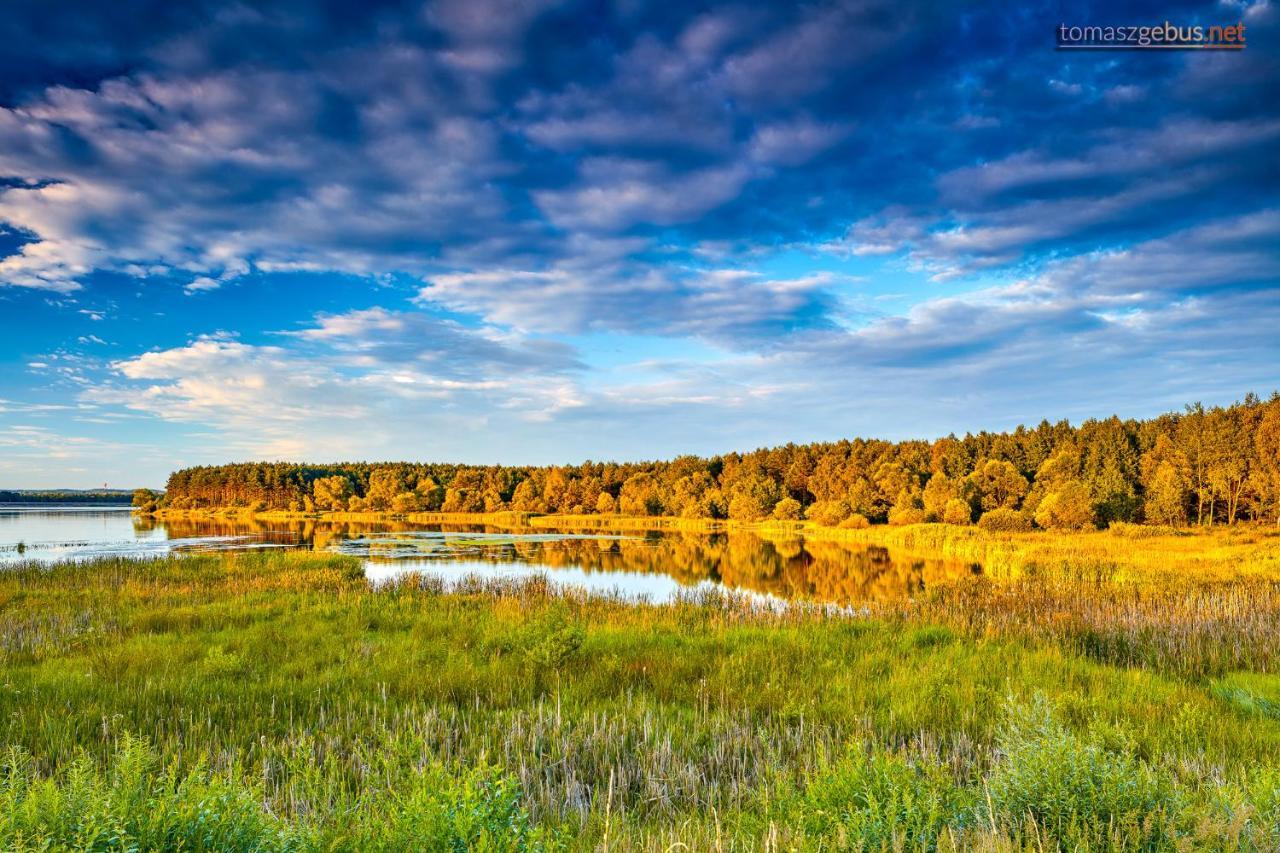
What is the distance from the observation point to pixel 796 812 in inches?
210

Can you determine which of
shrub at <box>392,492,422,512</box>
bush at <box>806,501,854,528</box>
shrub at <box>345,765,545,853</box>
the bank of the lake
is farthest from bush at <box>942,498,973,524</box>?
shrub at <box>392,492,422,512</box>

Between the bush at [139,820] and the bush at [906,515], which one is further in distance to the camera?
the bush at [906,515]

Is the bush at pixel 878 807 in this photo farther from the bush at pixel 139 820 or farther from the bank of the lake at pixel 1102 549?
the bank of the lake at pixel 1102 549

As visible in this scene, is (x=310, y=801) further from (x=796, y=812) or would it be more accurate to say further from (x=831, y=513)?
(x=831, y=513)

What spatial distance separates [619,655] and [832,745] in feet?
19.0

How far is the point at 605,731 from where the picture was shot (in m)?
8.49

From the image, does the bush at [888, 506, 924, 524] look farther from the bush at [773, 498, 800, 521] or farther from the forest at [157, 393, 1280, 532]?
the bush at [773, 498, 800, 521]

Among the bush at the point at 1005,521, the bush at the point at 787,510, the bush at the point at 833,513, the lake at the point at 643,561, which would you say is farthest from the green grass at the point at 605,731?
the bush at the point at 787,510

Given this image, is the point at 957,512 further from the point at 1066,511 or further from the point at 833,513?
the point at 833,513

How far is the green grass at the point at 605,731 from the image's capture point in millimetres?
4500

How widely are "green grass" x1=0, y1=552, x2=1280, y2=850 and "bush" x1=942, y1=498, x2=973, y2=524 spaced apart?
53768 mm

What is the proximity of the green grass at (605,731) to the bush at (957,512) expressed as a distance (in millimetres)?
53768

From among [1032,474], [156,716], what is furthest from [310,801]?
[1032,474]

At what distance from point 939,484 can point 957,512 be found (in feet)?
22.7
